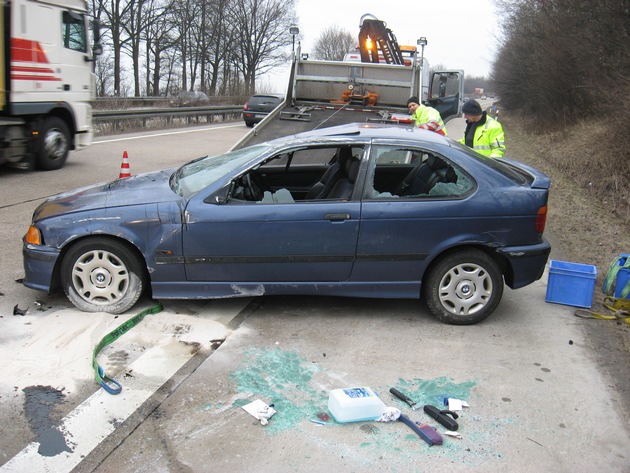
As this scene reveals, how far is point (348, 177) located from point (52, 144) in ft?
28.5

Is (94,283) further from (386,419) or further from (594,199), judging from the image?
(594,199)

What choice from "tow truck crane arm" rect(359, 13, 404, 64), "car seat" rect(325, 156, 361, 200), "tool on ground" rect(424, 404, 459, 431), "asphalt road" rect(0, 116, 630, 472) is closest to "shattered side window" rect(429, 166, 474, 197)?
"car seat" rect(325, 156, 361, 200)

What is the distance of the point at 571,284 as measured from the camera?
5.67 meters

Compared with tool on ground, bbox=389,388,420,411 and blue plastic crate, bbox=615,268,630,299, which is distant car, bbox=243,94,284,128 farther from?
tool on ground, bbox=389,388,420,411

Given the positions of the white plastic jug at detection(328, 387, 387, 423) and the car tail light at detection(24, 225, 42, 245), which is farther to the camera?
the car tail light at detection(24, 225, 42, 245)

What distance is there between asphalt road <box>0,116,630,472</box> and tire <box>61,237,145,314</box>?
161 mm

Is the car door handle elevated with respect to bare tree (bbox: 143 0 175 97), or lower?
lower

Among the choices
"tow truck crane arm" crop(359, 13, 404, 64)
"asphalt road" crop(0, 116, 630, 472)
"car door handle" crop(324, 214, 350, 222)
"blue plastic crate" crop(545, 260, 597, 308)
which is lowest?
"asphalt road" crop(0, 116, 630, 472)

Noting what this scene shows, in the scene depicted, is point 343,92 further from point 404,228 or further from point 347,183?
point 404,228

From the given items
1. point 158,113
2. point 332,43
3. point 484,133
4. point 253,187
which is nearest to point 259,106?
point 158,113

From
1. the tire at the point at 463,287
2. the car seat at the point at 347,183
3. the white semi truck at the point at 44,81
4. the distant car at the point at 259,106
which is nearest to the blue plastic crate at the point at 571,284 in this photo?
the tire at the point at 463,287

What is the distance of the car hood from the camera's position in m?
4.93

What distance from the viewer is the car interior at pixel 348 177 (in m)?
5.09

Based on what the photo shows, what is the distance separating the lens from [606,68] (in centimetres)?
1822
